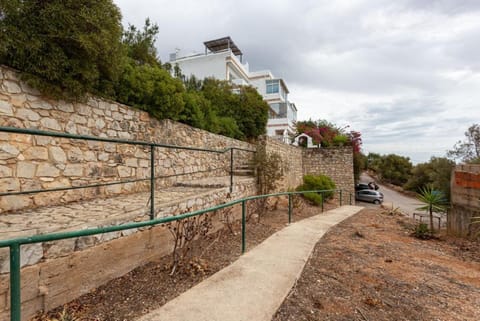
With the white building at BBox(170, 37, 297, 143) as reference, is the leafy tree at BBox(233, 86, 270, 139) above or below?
below

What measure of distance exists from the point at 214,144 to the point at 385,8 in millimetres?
5735

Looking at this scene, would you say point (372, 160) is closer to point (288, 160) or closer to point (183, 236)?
point (288, 160)

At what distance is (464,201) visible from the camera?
5375mm

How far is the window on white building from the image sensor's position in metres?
24.7

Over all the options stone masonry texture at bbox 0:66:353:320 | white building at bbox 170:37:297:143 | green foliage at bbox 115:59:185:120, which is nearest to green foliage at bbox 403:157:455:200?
white building at bbox 170:37:297:143

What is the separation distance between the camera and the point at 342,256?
11.7ft

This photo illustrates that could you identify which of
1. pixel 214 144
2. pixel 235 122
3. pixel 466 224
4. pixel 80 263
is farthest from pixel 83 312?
pixel 235 122

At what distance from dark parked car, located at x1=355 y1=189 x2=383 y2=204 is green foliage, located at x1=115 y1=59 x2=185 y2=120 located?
64.3 ft

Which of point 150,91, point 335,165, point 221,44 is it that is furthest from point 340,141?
point 150,91

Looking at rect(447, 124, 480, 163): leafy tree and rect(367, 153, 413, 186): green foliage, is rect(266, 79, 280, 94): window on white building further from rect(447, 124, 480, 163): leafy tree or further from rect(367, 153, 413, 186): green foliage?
rect(367, 153, 413, 186): green foliage

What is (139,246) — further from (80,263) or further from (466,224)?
(466,224)

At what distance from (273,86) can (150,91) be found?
2181cm

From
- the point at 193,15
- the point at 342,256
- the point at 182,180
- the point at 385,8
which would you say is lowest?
the point at 342,256

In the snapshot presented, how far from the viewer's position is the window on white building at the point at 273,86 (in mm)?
24672
